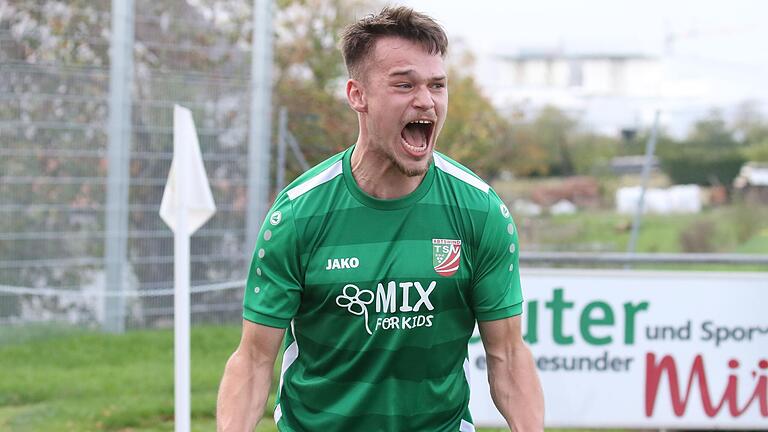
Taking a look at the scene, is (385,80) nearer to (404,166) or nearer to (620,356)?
(404,166)

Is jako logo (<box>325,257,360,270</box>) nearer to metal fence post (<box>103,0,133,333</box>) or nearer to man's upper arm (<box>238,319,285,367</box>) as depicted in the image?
man's upper arm (<box>238,319,285,367</box>)

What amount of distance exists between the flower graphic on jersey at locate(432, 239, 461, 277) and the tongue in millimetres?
305

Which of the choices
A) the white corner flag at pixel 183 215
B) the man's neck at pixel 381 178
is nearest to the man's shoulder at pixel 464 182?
the man's neck at pixel 381 178

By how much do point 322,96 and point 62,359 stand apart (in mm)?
5438

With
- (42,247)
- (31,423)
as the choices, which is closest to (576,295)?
(31,423)

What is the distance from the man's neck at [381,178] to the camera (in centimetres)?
341

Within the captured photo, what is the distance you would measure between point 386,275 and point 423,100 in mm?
534

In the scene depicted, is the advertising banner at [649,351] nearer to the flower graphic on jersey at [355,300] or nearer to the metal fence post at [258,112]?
the metal fence post at [258,112]

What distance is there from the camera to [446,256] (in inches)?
134

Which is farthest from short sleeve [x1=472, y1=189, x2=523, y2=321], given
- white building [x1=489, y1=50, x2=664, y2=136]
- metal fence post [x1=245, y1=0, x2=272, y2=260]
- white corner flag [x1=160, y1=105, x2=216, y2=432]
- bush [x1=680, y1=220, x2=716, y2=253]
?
bush [x1=680, y1=220, x2=716, y2=253]

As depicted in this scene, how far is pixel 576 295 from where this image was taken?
766 cm

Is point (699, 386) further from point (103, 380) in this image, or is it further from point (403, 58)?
point (403, 58)

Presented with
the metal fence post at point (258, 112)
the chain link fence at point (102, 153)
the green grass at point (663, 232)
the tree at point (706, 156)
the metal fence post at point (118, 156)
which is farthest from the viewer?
the tree at point (706, 156)

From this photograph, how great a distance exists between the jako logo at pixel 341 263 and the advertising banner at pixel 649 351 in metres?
4.36
